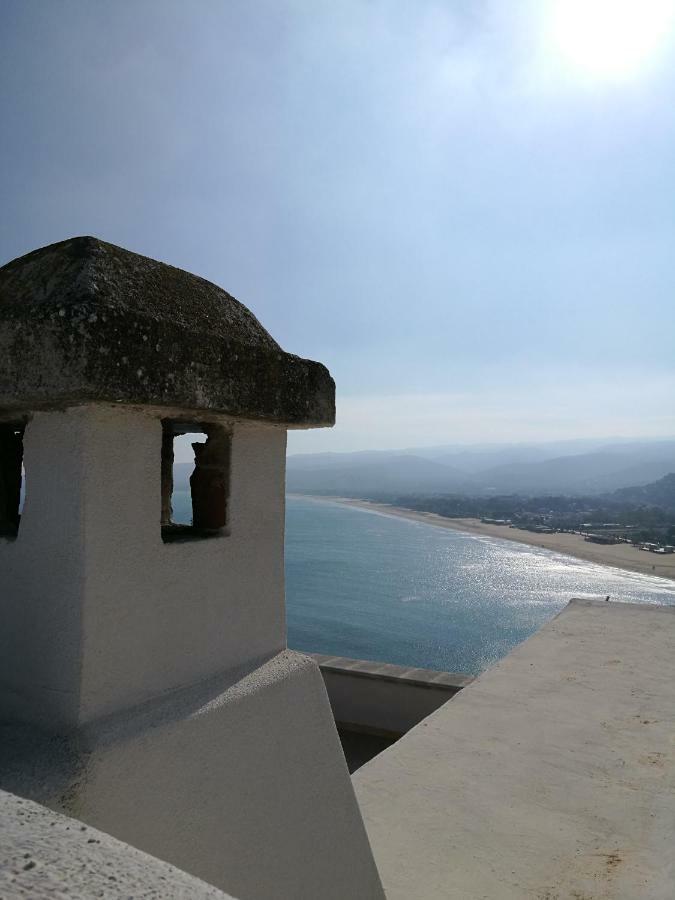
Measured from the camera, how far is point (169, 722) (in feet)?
6.13

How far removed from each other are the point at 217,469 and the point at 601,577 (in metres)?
45.6

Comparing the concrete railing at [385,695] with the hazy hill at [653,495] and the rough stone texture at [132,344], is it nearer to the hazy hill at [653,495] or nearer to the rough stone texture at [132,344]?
the rough stone texture at [132,344]

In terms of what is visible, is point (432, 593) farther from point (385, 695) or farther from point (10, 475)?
point (10, 475)

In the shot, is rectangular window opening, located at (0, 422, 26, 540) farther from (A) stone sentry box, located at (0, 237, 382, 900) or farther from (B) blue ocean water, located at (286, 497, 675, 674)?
(B) blue ocean water, located at (286, 497, 675, 674)

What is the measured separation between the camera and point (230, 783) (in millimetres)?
2035

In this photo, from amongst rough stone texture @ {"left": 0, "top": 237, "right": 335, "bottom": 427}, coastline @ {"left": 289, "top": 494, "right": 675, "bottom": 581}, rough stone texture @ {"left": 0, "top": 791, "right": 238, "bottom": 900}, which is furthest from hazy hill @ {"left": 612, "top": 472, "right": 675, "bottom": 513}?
rough stone texture @ {"left": 0, "top": 791, "right": 238, "bottom": 900}

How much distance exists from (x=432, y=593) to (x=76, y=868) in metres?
40.1

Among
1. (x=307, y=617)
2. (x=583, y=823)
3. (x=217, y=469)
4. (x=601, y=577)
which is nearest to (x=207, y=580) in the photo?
(x=217, y=469)

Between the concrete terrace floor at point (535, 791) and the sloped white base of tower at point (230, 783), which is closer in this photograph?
the sloped white base of tower at point (230, 783)

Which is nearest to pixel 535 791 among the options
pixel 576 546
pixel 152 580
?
pixel 152 580

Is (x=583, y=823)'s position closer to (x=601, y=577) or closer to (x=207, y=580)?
(x=207, y=580)

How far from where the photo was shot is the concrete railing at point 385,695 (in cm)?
768

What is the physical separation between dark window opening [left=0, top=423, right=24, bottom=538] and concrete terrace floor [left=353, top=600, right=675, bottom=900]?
3081 mm

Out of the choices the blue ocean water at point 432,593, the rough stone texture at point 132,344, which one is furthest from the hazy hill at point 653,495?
the rough stone texture at point 132,344
